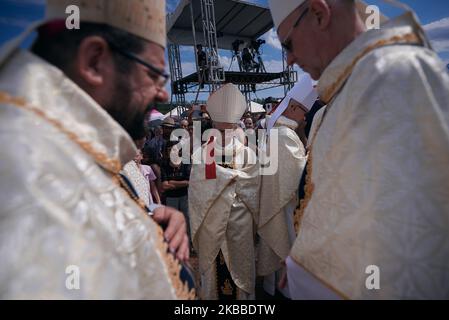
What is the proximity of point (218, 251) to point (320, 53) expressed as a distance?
114 inches

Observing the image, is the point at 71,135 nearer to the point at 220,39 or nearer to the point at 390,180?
the point at 390,180

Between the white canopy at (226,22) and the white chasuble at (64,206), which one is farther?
the white canopy at (226,22)

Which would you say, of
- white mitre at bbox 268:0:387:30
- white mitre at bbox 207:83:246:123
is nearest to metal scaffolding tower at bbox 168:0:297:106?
white mitre at bbox 207:83:246:123

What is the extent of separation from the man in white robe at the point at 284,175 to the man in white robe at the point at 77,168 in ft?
8.65

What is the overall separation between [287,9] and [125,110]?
1078mm

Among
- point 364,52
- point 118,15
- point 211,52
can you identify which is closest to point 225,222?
point 364,52

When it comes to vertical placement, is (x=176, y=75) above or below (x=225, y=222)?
above

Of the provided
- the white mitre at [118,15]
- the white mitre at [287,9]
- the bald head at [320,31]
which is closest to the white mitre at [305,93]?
the white mitre at [287,9]

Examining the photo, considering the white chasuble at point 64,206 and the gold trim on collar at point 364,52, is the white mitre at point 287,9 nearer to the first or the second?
the gold trim on collar at point 364,52

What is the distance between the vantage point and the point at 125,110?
1.12m

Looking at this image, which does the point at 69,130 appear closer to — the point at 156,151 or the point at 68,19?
the point at 68,19

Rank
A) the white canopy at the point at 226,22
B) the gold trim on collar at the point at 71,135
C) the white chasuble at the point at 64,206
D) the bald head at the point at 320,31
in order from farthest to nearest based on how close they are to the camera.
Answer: the white canopy at the point at 226,22 → the bald head at the point at 320,31 → the gold trim on collar at the point at 71,135 → the white chasuble at the point at 64,206

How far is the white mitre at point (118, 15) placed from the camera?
39.3 inches

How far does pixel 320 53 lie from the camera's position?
1.49 metres
